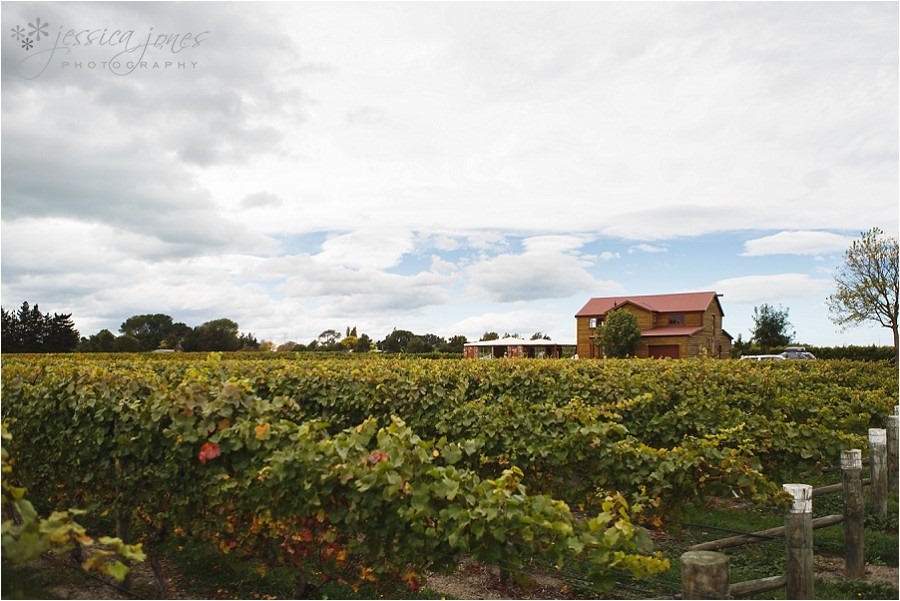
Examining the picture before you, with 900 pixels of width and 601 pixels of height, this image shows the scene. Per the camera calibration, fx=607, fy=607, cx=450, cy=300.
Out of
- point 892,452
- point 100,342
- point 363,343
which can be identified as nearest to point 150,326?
point 100,342

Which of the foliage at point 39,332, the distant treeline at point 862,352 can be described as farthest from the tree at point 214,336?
the distant treeline at point 862,352

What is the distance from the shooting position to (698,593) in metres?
3.22

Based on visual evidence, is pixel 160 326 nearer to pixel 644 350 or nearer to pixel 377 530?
pixel 644 350

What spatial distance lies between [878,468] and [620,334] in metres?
38.2

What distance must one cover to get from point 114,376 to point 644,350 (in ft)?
151

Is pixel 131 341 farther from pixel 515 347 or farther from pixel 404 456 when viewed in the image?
pixel 404 456

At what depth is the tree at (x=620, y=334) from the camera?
4572 centimetres

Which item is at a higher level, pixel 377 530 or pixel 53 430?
pixel 53 430

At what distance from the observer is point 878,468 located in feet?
26.7

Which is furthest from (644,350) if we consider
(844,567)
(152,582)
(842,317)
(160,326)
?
(160,326)

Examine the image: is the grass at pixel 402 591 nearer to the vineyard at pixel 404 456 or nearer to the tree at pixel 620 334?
the vineyard at pixel 404 456

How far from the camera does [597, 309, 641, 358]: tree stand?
45.7 m

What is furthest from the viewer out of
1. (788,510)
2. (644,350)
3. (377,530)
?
(644,350)

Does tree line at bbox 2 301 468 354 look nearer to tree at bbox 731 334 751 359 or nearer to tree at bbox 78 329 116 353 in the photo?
tree at bbox 78 329 116 353
